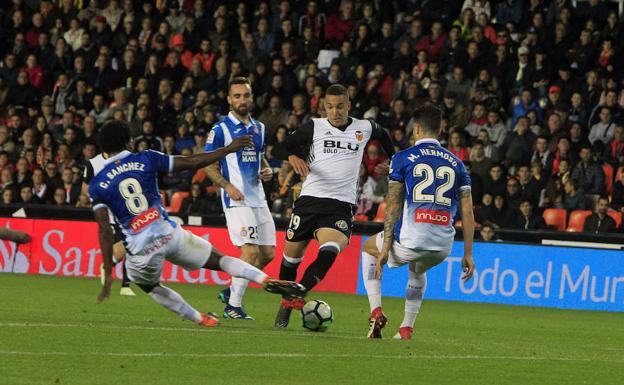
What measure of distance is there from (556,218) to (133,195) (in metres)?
11.5

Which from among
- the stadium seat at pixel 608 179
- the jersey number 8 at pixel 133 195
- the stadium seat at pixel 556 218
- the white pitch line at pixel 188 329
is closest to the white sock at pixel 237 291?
the white pitch line at pixel 188 329

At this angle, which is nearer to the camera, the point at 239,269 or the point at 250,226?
the point at 239,269

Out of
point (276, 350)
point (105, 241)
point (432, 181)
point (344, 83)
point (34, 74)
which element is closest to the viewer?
point (276, 350)

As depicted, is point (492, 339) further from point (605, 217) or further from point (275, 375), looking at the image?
point (605, 217)

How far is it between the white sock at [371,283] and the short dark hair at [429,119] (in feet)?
4.15

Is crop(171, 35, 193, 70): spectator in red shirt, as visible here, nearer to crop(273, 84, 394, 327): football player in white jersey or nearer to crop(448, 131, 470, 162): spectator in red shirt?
crop(448, 131, 470, 162): spectator in red shirt

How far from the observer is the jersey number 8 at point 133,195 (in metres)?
10.5

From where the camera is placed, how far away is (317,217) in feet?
40.4

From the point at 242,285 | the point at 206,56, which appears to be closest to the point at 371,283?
the point at 242,285

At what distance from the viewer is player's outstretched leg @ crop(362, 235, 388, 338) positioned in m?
11.2

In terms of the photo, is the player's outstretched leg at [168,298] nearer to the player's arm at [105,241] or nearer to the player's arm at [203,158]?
the player's arm at [105,241]

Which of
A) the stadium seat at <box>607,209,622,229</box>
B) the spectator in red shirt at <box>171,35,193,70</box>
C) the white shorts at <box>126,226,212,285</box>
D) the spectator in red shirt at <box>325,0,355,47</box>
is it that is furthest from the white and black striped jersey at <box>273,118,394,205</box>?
the spectator in red shirt at <box>171,35,193,70</box>

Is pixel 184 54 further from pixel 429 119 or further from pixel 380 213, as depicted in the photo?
pixel 429 119

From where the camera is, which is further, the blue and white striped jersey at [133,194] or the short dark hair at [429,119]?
the short dark hair at [429,119]
